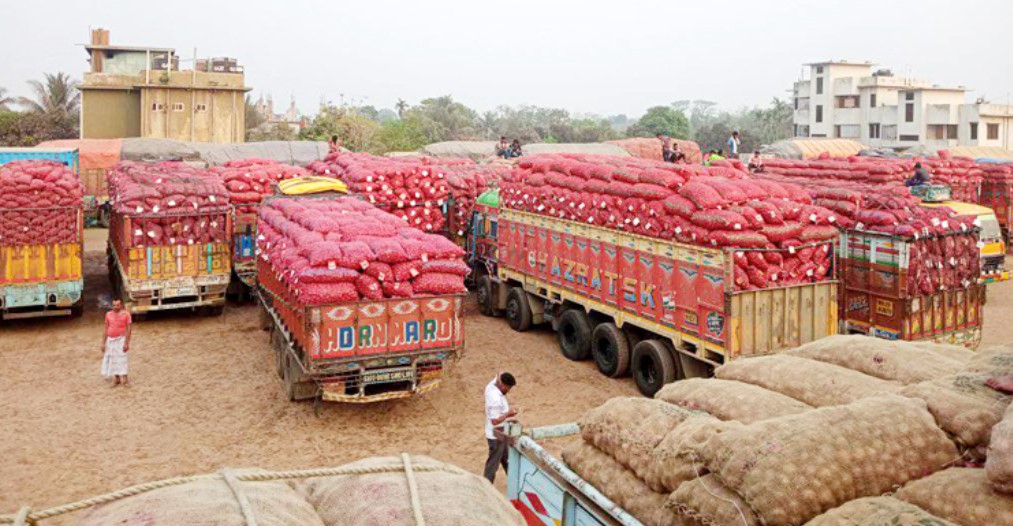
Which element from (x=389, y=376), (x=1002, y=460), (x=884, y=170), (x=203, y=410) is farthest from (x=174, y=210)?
(x=884, y=170)

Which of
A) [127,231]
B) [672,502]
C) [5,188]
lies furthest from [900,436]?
[5,188]

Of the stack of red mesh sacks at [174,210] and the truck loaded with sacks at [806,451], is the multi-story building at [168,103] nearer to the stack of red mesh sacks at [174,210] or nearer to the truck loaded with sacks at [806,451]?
the stack of red mesh sacks at [174,210]

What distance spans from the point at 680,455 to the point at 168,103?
42.0 metres

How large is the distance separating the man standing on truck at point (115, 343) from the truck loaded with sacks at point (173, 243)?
3284mm

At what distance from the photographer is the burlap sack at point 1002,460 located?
3.47 metres

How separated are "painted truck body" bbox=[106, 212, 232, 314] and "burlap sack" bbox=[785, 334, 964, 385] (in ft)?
40.8

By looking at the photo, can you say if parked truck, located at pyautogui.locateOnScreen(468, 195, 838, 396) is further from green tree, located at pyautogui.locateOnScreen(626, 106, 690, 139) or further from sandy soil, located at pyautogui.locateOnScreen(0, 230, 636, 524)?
green tree, located at pyautogui.locateOnScreen(626, 106, 690, 139)

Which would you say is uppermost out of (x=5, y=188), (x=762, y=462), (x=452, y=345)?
(x=5, y=188)

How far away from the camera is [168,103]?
41.6 meters

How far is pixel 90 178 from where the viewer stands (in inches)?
1221

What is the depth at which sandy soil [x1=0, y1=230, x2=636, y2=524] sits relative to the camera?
952 cm

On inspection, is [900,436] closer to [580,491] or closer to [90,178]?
[580,491]

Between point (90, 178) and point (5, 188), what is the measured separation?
17756 mm

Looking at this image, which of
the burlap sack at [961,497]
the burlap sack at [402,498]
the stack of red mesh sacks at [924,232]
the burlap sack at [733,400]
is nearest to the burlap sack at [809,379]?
the burlap sack at [733,400]
